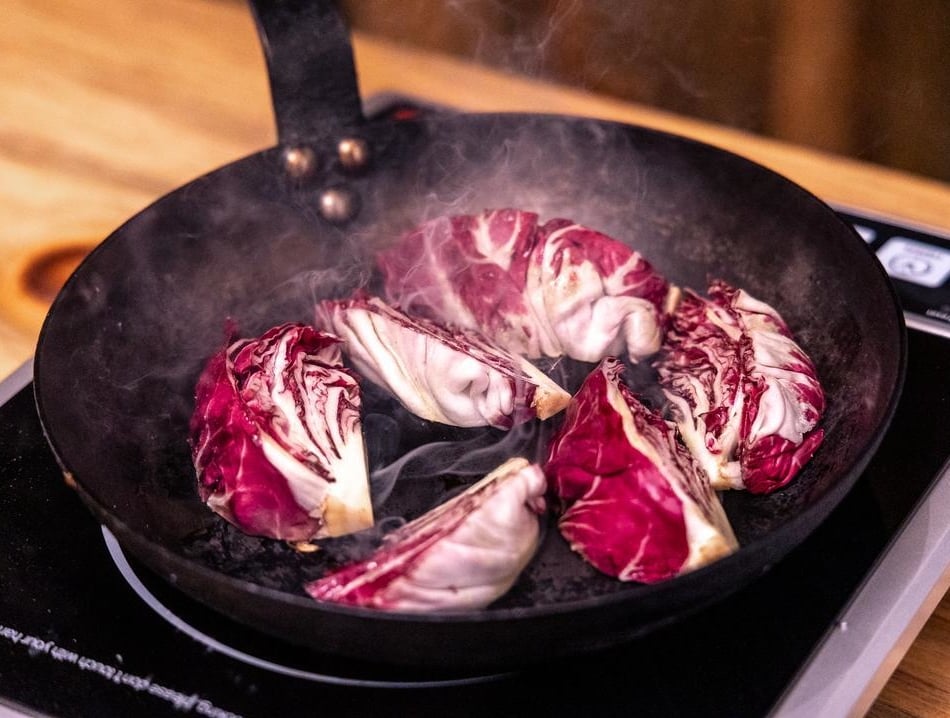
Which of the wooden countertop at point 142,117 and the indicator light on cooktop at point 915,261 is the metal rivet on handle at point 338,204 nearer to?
the wooden countertop at point 142,117

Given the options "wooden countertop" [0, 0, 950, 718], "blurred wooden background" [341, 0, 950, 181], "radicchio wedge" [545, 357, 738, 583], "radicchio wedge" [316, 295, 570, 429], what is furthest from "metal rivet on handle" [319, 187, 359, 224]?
"blurred wooden background" [341, 0, 950, 181]

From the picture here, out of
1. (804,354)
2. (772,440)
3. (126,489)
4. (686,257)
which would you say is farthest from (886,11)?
(126,489)

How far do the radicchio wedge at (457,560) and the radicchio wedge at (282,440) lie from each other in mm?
117

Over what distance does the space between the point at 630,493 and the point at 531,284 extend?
556mm

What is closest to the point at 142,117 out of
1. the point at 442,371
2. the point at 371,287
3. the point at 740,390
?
the point at 371,287

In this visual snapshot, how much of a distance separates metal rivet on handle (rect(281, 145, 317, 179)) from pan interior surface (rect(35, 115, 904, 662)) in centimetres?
3

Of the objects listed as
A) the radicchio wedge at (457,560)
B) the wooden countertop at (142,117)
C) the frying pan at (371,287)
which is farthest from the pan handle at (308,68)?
the radicchio wedge at (457,560)

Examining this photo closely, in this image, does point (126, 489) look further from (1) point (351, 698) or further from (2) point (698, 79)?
(2) point (698, 79)

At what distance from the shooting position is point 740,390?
152cm

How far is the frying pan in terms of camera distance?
1.11 metres

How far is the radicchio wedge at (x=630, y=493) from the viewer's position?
1269 millimetres

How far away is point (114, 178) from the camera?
2.41 meters

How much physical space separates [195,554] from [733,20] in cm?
257

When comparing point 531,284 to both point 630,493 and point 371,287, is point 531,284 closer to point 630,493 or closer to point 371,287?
point 371,287
